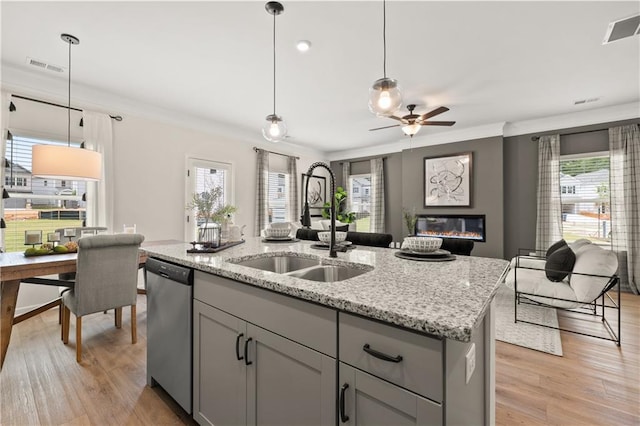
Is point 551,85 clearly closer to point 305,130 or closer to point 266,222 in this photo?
point 305,130

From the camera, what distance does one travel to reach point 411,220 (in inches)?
238

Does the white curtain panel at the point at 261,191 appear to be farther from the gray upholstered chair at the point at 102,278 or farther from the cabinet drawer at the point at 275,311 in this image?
the cabinet drawer at the point at 275,311

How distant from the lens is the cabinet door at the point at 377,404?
74 cm

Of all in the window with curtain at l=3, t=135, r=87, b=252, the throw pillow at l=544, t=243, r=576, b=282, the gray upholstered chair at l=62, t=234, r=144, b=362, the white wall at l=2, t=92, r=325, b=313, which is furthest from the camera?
the white wall at l=2, t=92, r=325, b=313

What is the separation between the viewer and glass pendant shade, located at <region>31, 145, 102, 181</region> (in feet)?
8.11

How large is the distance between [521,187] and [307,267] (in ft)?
16.5

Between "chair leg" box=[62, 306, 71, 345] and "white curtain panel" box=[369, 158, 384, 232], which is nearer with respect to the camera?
"chair leg" box=[62, 306, 71, 345]

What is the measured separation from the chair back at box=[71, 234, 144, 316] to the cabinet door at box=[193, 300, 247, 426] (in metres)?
1.32

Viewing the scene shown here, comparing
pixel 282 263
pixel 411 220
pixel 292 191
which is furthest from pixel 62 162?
pixel 411 220

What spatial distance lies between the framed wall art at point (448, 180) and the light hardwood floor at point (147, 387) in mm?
3230

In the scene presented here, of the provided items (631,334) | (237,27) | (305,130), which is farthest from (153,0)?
(631,334)

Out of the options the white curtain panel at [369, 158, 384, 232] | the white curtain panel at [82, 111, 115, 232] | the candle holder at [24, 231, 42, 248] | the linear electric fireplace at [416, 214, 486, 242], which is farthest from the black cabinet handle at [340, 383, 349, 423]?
the white curtain panel at [369, 158, 384, 232]

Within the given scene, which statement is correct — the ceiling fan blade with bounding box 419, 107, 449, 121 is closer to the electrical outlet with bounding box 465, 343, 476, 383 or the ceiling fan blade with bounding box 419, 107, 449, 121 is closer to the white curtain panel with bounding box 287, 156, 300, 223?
the white curtain panel with bounding box 287, 156, 300, 223

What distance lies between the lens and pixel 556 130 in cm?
480
